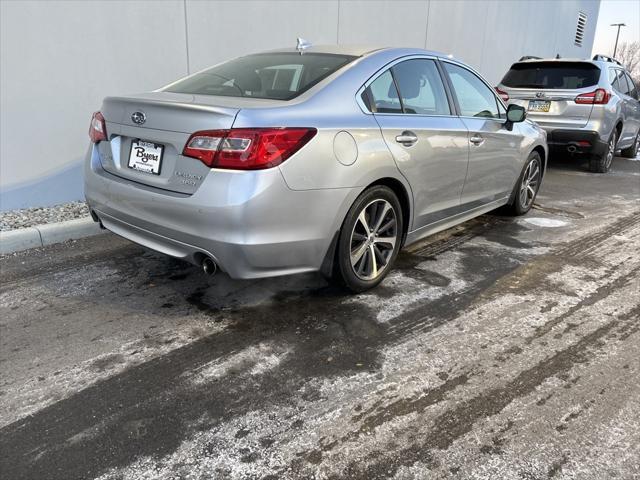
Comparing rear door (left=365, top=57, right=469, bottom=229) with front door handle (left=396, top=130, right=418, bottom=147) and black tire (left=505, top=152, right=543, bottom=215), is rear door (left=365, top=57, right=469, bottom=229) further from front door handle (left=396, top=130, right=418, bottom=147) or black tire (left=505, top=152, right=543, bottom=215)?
black tire (left=505, top=152, right=543, bottom=215)

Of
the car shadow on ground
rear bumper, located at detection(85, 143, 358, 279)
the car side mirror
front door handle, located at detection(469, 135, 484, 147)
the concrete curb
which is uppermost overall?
the car side mirror

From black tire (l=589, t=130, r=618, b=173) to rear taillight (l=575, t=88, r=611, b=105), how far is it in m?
0.82

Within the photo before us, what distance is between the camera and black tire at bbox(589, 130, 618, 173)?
8.59m

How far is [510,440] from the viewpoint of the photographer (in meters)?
2.30

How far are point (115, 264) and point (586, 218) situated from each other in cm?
485

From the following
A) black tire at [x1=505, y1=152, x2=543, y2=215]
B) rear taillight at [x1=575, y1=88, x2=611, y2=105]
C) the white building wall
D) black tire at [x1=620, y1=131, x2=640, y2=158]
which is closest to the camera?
the white building wall

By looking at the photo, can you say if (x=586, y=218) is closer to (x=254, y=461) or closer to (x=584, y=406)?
(x=584, y=406)

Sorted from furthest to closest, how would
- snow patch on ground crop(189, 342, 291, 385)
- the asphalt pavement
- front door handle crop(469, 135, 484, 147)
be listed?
front door handle crop(469, 135, 484, 147), snow patch on ground crop(189, 342, 291, 385), the asphalt pavement

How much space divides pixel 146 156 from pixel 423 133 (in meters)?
1.85

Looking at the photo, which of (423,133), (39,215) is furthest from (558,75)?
(39,215)

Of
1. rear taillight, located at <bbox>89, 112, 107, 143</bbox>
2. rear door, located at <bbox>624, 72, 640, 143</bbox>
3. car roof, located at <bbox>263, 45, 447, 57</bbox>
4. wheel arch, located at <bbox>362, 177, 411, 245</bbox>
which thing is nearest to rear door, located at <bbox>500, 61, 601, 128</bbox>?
rear door, located at <bbox>624, 72, 640, 143</bbox>

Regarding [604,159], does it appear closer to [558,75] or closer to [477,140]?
[558,75]

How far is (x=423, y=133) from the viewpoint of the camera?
373 cm

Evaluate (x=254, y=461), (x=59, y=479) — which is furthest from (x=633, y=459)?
(x=59, y=479)
